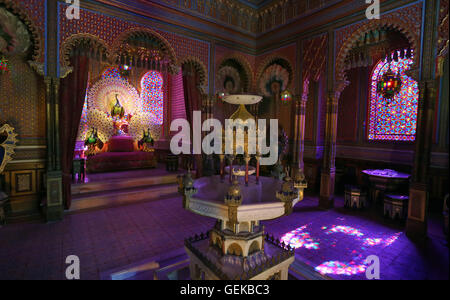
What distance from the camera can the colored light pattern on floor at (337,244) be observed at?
3234 mm

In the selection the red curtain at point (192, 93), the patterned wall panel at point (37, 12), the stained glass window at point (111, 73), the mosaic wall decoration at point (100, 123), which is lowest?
the mosaic wall decoration at point (100, 123)

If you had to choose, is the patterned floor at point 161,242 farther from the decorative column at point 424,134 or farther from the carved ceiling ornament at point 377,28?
the carved ceiling ornament at point 377,28

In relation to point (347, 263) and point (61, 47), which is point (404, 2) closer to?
point (347, 263)

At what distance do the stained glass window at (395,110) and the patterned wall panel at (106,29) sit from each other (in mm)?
6005

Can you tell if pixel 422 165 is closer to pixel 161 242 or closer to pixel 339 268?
pixel 339 268

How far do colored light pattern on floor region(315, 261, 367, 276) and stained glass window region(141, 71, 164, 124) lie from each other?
368 inches

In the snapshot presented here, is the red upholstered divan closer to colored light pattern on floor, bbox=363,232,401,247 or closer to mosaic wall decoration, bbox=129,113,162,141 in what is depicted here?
mosaic wall decoration, bbox=129,113,162,141

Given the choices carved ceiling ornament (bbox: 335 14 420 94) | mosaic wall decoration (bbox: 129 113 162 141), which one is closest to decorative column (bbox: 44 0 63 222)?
mosaic wall decoration (bbox: 129 113 162 141)

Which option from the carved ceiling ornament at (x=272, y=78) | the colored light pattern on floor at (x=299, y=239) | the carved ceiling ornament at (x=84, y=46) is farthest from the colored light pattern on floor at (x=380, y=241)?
the carved ceiling ornament at (x=84, y=46)

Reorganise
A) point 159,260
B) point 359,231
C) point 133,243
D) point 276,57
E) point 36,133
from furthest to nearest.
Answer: point 276,57
point 36,133
point 359,231
point 133,243
point 159,260

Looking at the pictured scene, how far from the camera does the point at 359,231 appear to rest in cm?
461

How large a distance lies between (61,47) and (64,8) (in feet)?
2.83

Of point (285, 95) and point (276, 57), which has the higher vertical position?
point (276, 57)
